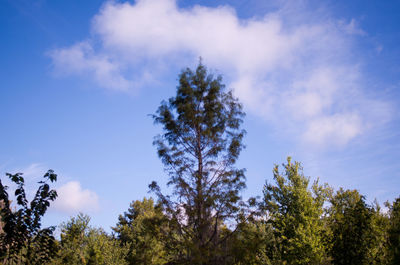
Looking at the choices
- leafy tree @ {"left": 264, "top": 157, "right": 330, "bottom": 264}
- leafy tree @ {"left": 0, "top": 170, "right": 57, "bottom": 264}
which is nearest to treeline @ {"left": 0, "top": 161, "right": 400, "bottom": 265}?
leafy tree @ {"left": 264, "top": 157, "right": 330, "bottom": 264}

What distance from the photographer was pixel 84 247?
23.8 m

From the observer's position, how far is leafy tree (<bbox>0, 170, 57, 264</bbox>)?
7.15 meters

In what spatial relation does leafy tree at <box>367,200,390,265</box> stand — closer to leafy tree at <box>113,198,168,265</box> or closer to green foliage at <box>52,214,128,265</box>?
leafy tree at <box>113,198,168,265</box>

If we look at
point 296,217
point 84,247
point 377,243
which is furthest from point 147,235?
point 377,243

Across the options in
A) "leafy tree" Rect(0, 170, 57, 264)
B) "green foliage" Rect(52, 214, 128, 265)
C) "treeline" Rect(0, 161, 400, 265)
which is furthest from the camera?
"green foliage" Rect(52, 214, 128, 265)

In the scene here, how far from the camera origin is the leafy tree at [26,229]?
715cm

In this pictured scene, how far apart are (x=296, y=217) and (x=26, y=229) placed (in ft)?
48.9

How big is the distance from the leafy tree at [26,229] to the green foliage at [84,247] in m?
15.5

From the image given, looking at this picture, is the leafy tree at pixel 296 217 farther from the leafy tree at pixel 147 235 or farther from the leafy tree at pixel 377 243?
the leafy tree at pixel 147 235

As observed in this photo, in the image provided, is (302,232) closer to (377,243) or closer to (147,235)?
(377,243)

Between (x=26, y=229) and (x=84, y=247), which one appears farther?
(x=84, y=247)

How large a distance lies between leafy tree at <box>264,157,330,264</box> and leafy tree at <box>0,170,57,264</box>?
10683 mm

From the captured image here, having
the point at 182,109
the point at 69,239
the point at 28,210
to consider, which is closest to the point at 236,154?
the point at 182,109

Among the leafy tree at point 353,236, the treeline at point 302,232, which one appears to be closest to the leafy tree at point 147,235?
the treeline at point 302,232
